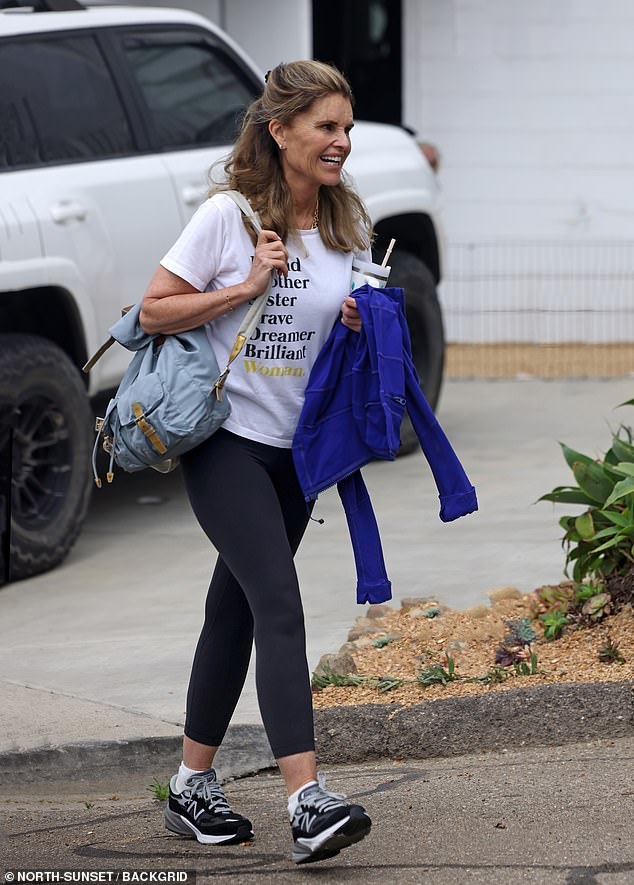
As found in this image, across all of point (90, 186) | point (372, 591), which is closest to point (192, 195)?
point (90, 186)

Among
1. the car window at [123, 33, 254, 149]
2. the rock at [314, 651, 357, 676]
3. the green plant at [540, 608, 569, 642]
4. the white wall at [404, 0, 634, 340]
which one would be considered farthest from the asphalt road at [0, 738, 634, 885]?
the white wall at [404, 0, 634, 340]

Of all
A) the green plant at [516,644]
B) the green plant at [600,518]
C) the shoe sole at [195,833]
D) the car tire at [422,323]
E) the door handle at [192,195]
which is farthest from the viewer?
the car tire at [422,323]

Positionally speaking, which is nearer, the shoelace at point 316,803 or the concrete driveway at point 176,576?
the shoelace at point 316,803

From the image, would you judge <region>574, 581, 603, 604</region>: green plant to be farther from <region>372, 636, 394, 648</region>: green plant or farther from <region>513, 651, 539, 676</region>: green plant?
<region>372, 636, 394, 648</region>: green plant

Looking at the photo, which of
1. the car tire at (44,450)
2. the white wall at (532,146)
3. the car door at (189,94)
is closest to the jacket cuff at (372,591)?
the car tire at (44,450)

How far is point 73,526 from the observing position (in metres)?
6.85

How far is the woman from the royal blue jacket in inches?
2.1

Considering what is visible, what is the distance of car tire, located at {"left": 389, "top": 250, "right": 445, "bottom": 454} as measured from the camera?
28.5ft

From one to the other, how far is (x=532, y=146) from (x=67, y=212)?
5872 mm

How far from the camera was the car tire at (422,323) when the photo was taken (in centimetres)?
868

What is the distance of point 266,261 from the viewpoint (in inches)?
151

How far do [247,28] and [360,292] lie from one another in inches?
299

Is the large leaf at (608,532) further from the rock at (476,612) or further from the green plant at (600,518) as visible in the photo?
the rock at (476,612)

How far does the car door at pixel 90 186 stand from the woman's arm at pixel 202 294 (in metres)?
2.86
